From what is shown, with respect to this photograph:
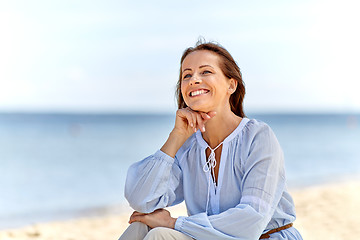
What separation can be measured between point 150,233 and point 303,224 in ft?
15.2

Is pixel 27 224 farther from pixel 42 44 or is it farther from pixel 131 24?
pixel 42 44

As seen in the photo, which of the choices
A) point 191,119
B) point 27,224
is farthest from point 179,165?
point 27,224

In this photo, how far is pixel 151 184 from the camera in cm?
294

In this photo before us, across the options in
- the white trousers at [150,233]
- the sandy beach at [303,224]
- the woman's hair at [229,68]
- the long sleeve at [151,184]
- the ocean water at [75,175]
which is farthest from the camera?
the ocean water at [75,175]

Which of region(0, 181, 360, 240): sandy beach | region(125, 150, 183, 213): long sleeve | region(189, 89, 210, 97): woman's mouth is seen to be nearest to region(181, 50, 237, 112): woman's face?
region(189, 89, 210, 97): woman's mouth

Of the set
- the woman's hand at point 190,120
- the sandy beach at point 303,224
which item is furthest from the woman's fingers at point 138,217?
the sandy beach at point 303,224

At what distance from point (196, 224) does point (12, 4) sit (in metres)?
41.5

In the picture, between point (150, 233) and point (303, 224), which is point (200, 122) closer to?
point (150, 233)

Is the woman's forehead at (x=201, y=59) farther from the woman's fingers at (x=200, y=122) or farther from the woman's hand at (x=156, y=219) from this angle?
the woman's hand at (x=156, y=219)

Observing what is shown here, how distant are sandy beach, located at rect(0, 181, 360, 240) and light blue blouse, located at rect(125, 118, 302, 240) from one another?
11.7 ft

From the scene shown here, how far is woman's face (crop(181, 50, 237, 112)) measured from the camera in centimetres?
297

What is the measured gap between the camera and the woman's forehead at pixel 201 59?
3002 millimetres

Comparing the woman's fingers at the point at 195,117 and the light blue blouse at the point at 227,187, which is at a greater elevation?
the woman's fingers at the point at 195,117

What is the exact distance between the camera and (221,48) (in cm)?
307
